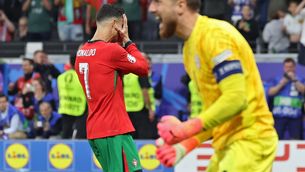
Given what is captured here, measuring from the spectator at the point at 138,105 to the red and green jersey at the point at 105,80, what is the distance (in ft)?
20.1

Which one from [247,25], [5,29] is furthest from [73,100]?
[5,29]

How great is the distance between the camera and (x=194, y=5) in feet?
18.6

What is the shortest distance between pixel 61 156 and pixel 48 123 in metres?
2.38

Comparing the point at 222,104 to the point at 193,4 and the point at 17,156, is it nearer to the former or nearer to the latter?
the point at 193,4

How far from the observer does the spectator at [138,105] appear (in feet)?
48.8

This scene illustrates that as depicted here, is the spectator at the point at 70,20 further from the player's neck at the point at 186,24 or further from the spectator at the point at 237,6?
the player's neck at the point at 186,24

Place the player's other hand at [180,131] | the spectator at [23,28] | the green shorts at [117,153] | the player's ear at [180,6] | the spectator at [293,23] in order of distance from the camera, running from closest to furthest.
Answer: the player's other hand at [180,131], the player's ear at [180,6], the green shorts at [117,153], the spectator at [293,23], the spectator at [23,28]

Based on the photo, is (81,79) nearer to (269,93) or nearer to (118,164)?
(118,164)

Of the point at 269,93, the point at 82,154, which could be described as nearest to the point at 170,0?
the point at 82,154

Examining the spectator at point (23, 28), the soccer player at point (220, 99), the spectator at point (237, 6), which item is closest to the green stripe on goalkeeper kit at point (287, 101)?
the spectator at point (237, 6)

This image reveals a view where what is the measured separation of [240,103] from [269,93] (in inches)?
385

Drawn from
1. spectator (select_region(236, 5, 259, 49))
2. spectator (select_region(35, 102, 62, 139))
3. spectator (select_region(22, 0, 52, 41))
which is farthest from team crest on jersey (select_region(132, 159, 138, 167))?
spectator (select_region(22, 0, 52, 41))

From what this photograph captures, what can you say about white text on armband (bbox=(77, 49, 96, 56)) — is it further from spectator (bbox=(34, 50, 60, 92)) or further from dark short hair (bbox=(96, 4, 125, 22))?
spectator (bbox=(34, 50, 60, 92))

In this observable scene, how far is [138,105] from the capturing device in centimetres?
1492
